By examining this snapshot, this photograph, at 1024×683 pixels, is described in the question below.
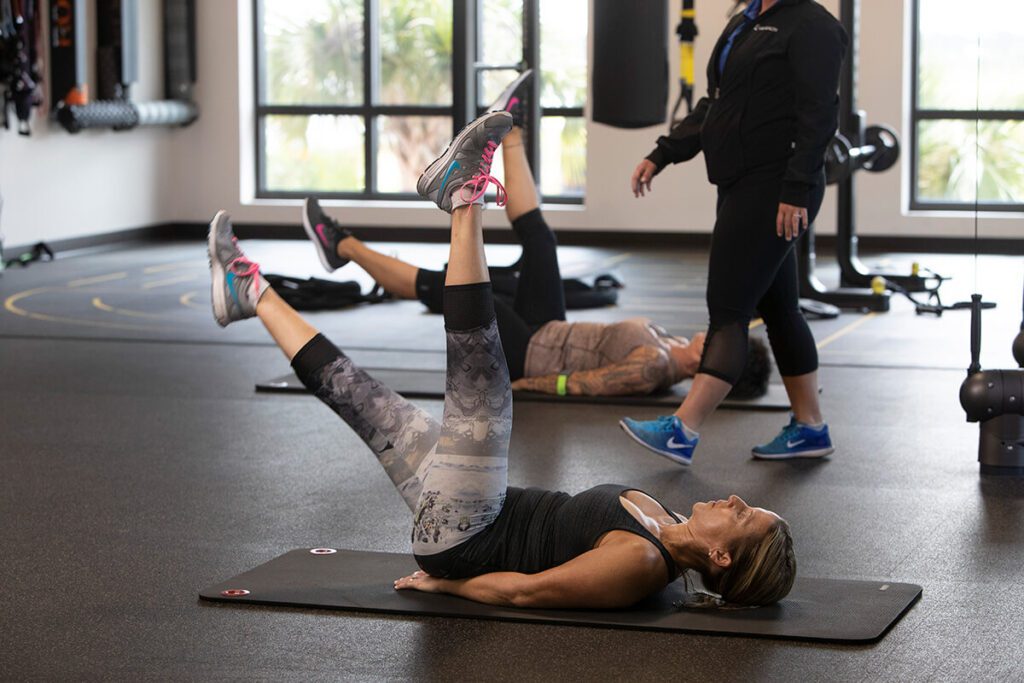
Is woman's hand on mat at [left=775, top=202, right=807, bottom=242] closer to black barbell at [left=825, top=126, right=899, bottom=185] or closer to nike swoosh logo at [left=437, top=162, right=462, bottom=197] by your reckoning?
nike swoosh logo at [left=437, top=162, right=462, bottom=197]

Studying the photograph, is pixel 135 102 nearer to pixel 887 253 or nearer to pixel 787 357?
pixel 887 253

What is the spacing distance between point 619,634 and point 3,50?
25.8 feet

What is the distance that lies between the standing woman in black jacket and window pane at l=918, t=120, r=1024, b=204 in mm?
7368

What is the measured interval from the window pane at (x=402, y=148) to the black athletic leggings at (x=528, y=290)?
23.5 feet

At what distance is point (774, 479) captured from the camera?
3891 millimetres

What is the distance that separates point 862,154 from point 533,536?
5.50 metres

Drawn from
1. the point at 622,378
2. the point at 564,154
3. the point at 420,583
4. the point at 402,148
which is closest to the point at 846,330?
the point at 622,378

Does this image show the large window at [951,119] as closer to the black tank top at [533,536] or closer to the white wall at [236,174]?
the white wall at [236,174]

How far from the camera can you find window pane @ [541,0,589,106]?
11.5m

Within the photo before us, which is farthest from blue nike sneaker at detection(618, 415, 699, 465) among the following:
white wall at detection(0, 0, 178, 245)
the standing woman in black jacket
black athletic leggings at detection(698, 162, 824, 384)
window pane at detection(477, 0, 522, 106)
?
window pane at detection(477, 0, 522, 106)

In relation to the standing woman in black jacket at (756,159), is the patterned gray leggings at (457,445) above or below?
below

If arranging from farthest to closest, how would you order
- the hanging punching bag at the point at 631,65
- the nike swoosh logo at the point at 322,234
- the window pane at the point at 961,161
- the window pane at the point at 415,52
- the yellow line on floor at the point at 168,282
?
1. the window pane at the point at 415,52
2. the window pane at the point at 961,161
3. the yellow line on floor at the point at 168,282
4. the hanging punching bag at the point at 631,65
5. the nike swoosh logo at the point at 322,234

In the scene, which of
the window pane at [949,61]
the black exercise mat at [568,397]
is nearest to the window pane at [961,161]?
the window pane at [949,61]

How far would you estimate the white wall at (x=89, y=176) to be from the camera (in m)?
9.87
